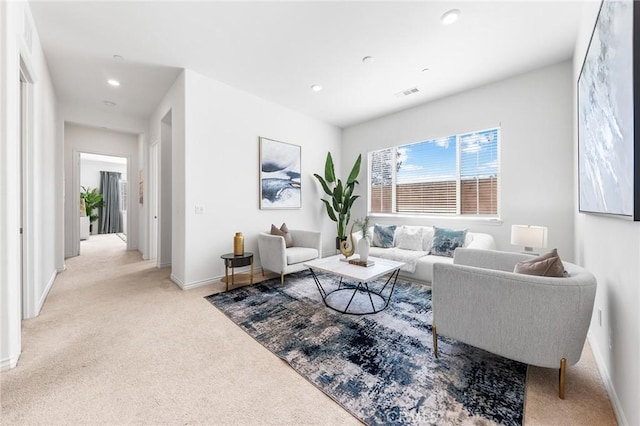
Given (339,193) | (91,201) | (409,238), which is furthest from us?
(91,201)

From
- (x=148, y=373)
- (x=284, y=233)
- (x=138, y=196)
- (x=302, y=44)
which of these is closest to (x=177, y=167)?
(x=284, y=233)

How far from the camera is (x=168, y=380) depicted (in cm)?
158

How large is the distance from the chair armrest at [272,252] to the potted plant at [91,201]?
7.41 metres

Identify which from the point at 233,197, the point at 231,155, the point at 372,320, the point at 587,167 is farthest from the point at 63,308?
the point at 587,167

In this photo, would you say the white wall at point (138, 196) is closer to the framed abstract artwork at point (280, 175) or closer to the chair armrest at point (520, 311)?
the framed abstract artwork at point (280, 175)

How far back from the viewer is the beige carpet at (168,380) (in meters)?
1.31

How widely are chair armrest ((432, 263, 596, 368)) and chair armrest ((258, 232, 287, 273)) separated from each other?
2146 millimetres

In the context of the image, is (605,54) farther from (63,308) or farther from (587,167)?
(63,308)

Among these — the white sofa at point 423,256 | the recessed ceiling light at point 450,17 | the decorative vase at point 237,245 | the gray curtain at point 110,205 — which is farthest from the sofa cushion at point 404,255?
the gray curtain at point 110,205

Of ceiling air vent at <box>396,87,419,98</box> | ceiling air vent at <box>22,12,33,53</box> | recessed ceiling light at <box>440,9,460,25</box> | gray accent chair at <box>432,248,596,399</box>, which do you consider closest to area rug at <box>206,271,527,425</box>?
gray accent chair at <box>432,248,596,399</box>

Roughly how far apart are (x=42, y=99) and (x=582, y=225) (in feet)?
19.5

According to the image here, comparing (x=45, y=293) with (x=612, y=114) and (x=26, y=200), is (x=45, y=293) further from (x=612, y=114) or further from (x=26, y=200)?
(x=612, y=114)

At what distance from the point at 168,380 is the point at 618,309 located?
2677 mm

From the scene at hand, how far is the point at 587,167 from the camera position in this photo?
6.35 ft
